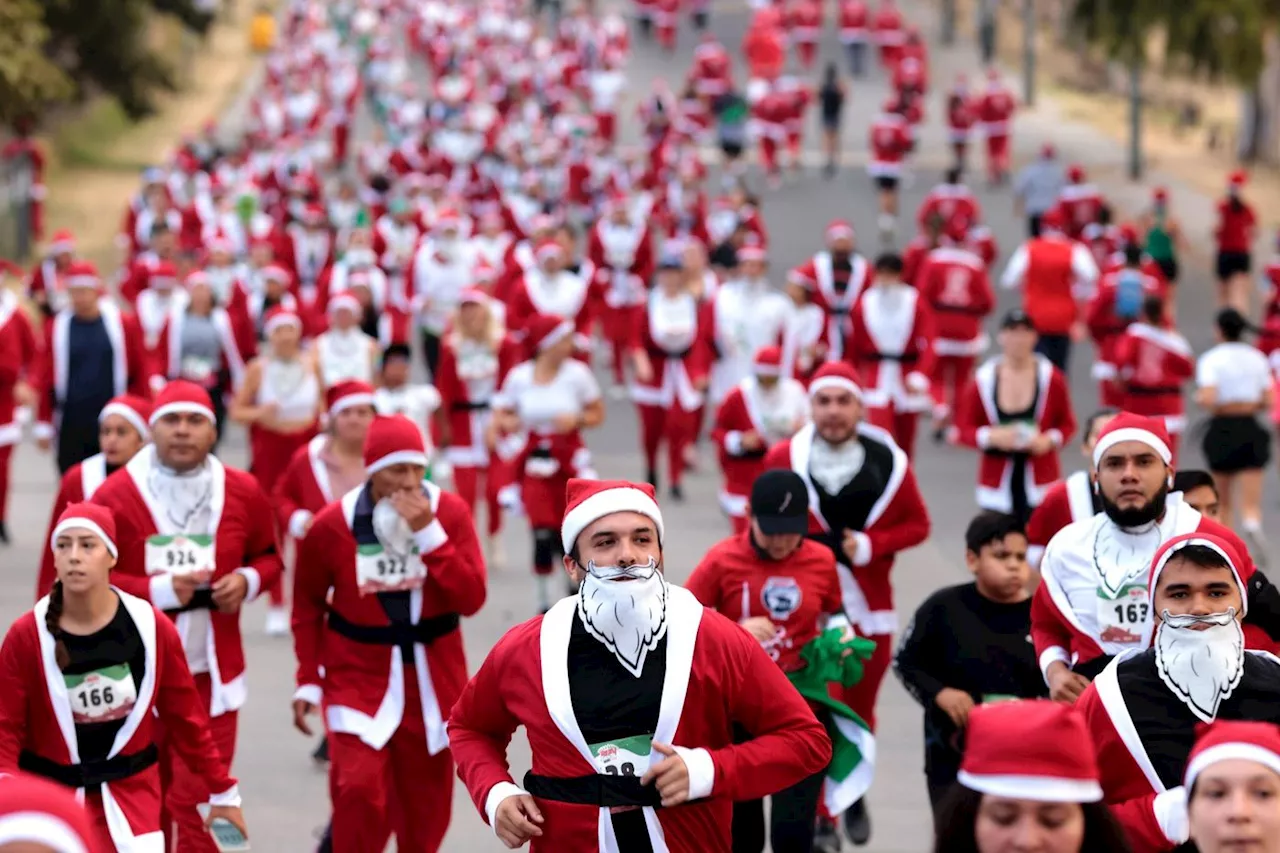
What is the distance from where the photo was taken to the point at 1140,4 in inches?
1219

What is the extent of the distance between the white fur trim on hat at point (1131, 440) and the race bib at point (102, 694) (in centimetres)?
324

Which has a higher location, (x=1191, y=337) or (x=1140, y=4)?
(x=1140, y=4)

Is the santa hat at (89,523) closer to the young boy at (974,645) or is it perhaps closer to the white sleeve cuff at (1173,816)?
the young boy at (974,645)

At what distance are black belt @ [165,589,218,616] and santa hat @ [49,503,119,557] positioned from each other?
3.86 ft

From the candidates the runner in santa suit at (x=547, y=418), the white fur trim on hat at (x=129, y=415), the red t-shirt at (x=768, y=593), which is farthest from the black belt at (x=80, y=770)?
the runner in santa suit at (x=547, y=418)

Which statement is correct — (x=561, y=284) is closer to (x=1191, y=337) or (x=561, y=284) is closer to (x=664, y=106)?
(x=1191, y=337)

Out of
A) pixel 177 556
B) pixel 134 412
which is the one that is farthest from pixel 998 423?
pixel 177 556

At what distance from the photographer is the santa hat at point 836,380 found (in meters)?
9.66

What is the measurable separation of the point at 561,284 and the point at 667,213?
32.9ft

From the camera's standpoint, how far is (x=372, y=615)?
318 inches

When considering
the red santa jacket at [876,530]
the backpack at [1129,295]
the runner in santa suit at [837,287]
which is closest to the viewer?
the red santa jacket at [876,530]

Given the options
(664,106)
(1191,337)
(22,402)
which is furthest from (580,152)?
(22,402)

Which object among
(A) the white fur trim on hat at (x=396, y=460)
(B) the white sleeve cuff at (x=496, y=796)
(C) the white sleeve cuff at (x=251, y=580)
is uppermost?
(A) the white fur trim on hat at (x=396, y=460)

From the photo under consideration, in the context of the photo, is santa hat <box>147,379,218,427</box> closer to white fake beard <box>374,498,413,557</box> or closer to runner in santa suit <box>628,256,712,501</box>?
white fake beard <box>374,498,413,557</box>
